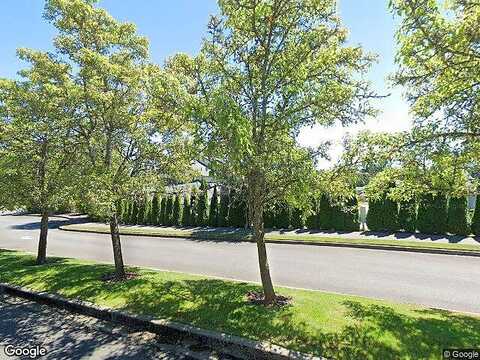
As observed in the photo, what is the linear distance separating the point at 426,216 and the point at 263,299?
587 inches

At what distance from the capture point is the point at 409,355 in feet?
17.2

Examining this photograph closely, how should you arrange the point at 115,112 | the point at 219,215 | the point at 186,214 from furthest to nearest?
the point at 186,214, the point at 219,215, the point at 115,112

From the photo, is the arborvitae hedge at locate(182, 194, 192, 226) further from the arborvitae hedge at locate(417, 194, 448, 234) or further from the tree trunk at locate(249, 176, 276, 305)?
the tree trunk at locate(249, 176, 276, 305)

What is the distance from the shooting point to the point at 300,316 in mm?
6840

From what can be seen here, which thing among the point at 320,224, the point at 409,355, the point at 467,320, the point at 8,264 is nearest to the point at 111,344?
the point at 409,355

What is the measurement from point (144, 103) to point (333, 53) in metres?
5.33

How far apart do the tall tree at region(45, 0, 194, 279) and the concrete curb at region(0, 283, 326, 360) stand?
6.39ft

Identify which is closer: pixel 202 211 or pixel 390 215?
pixel 390 215

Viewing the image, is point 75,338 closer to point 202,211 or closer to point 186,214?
point 202,211

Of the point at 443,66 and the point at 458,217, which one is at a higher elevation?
the point at 443,66

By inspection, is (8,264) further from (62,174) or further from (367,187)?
(367,187)

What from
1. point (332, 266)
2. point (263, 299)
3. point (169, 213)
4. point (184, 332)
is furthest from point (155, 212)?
point (184, 332)

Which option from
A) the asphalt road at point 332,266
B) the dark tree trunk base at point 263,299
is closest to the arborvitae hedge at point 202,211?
the asphalt road at point 332,266

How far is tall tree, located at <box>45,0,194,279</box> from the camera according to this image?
9.73 m
